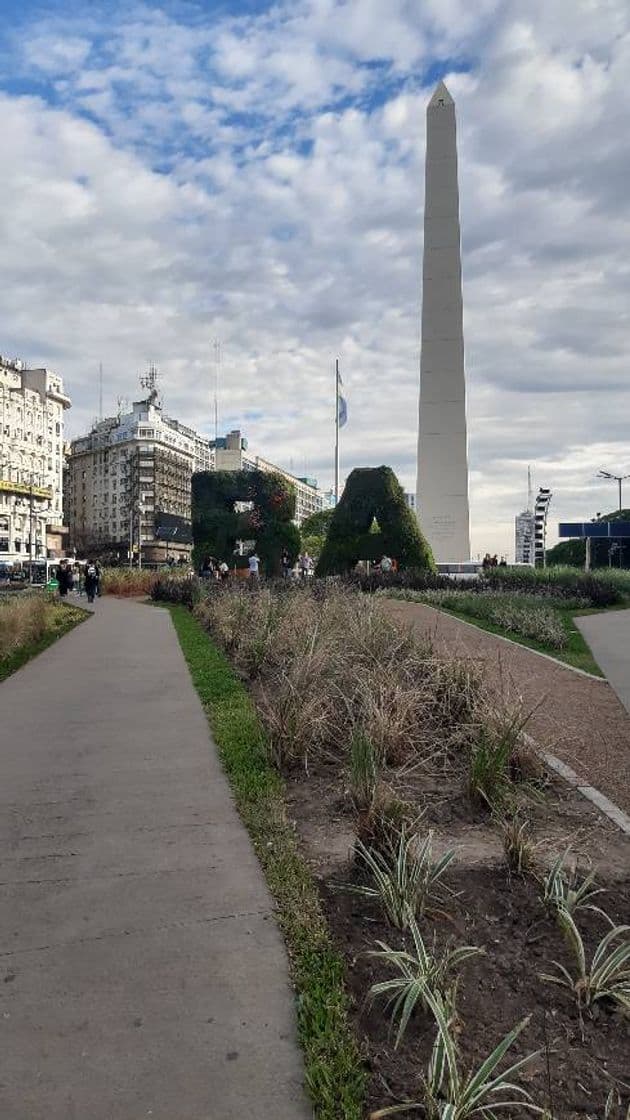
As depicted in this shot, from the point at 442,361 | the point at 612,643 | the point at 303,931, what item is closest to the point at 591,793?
the point at 303,931

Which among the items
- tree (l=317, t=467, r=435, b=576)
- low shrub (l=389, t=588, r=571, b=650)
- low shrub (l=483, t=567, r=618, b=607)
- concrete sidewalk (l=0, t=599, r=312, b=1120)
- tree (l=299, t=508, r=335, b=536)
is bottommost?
concrete sidewalk (l=0, t=599, r=312, b=1120)

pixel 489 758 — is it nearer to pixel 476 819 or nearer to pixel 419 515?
pixel 476 819

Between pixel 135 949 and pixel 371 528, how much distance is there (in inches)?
1129

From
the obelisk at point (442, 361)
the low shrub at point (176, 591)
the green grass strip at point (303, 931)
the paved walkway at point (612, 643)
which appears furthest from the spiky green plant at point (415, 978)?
the obelisk at point (442, 361)

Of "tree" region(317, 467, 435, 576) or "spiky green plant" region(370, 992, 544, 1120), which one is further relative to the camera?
"tree" region(317, 467, 435, 576)

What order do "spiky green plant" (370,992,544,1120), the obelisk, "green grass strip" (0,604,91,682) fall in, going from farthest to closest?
the obelisk
"green grass strip" (0,604,91,682)
"spiky green plant" (370,992,544,1120)

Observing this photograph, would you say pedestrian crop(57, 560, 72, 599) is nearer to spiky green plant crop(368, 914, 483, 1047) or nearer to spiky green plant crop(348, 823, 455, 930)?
spiky green plant crop(348, 823, 455, 930)

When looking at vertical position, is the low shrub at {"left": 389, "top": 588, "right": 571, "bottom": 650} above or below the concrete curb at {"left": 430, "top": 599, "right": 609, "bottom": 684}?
above

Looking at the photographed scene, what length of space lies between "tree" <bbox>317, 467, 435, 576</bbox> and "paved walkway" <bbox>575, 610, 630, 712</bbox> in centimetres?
1032

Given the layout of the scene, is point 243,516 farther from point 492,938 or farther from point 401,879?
point 492,938

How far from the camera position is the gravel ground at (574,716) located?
643 cm

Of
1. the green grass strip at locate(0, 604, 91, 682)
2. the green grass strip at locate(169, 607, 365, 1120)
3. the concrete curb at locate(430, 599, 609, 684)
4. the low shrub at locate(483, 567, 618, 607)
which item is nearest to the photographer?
the green grass strip at locate(169, 607, 365, 1120)

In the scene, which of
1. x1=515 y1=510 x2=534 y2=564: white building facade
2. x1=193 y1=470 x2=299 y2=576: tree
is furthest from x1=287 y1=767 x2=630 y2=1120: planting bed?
x1=515 y1=510 x2=534 y2=564: white building facade

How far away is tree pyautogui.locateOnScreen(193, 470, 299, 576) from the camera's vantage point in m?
38.6
